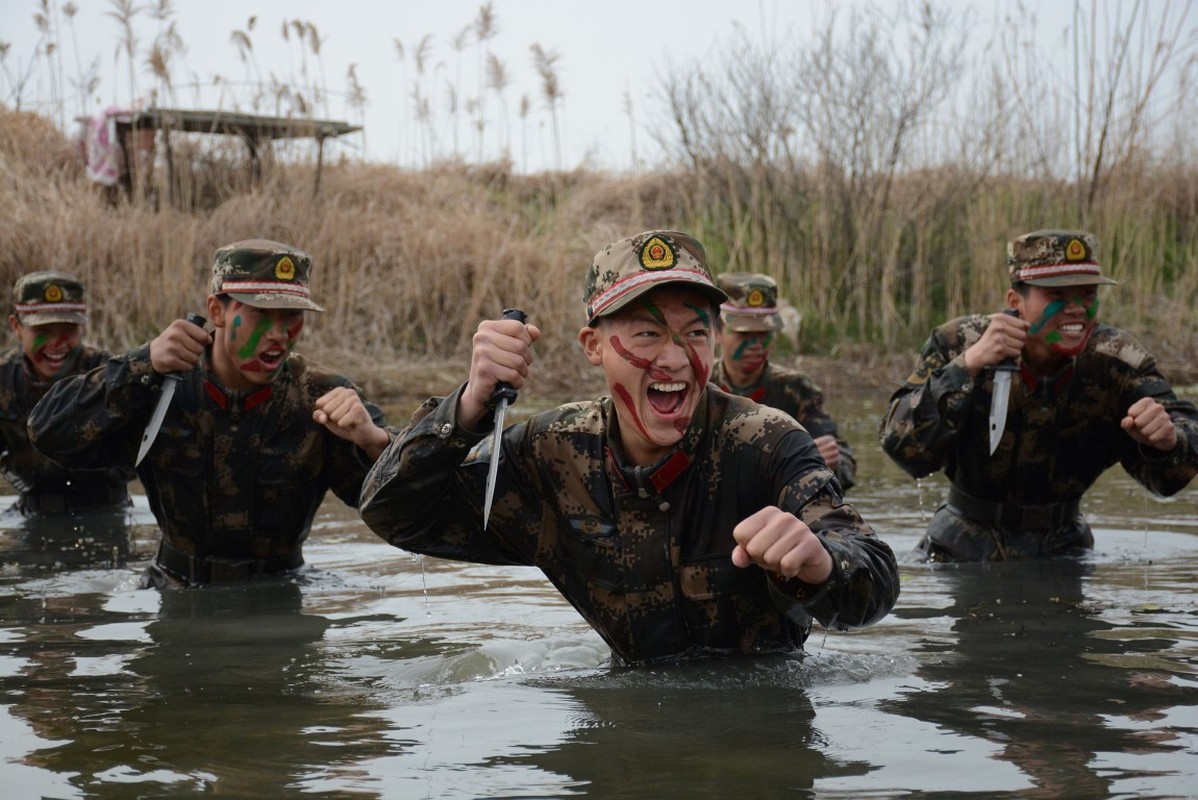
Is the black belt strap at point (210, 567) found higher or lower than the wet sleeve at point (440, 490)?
lower

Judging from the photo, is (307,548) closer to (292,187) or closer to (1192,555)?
(1192,555)

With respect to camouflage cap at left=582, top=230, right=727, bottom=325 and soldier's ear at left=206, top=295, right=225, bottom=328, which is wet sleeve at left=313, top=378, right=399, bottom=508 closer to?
soldier's ear at left=206, top=295, right=225, bottom=328

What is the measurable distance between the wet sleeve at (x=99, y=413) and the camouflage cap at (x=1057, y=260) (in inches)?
166

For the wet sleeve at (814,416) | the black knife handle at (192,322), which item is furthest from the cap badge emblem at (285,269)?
the wet sleeve at (814,416)

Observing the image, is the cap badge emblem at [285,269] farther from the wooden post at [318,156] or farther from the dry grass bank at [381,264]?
the wooden post at [318,156]

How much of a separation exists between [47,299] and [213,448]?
326 centimetres

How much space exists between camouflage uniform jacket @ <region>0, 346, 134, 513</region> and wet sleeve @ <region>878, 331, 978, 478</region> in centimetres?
478

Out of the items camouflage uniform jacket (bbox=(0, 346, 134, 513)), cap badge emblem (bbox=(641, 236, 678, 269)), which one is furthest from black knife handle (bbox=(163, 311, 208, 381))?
cap badge emblem (bbox=(641, 236, 678, 269))

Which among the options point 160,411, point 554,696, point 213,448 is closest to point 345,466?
point 213,448

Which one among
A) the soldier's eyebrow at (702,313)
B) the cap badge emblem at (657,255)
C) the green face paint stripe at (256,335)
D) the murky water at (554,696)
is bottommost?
the murky water at (554,696)

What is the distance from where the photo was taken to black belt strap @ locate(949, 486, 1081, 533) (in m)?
8.46

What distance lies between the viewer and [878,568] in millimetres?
4496

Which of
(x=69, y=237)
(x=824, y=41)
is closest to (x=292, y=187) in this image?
(x=69, y=237)

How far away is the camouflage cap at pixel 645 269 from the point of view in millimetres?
4797
